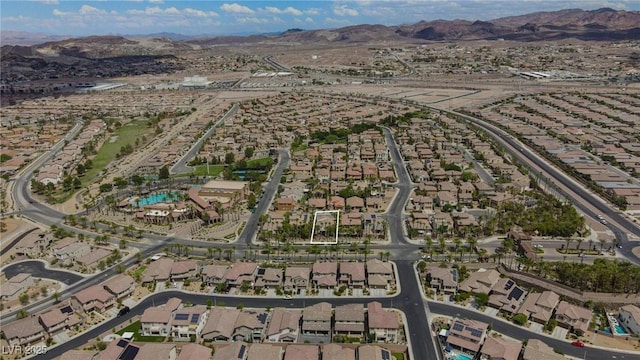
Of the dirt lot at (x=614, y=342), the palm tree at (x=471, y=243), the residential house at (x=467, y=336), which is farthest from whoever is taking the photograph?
the palm tree at (x=471, y=243)

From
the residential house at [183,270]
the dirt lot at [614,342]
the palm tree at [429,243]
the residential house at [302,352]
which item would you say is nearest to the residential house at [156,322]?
the residential house at [183,270]

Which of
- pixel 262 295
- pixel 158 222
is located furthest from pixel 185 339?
pixel 158 222

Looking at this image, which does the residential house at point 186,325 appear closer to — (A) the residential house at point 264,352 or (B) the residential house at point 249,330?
(B) the residential house at point 249,330

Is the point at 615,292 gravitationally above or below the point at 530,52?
below

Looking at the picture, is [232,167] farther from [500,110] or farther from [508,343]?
[500,110]

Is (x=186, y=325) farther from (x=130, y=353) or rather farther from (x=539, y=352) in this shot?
(x=539, y=352)

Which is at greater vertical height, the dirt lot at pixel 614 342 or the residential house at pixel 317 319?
the residential house at pixel 317 319
